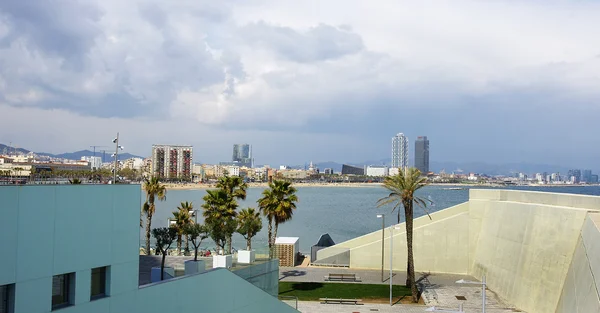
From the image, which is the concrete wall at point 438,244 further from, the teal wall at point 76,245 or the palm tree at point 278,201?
the teal wall at point 76,245

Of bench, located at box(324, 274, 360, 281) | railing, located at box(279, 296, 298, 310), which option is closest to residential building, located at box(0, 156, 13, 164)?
railing, located at box(279, 296, 298, 310)

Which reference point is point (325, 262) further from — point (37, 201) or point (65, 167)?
point (37, 201)

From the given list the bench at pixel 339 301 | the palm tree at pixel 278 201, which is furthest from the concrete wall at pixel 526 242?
the palm tree at pixel 278 201

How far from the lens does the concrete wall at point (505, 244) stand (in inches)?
1104

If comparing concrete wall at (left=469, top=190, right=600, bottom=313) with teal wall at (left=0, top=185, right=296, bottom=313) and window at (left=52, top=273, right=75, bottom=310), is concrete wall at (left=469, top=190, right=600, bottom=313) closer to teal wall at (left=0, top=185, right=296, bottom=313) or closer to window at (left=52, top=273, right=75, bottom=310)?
teal wall at (left=0, top=185, right=296, bottom=313)

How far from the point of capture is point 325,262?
4566cm

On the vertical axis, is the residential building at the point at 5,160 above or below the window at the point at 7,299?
above

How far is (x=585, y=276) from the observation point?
21.3 m

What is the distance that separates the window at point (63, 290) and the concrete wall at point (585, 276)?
50.9ft

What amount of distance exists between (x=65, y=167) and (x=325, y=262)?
113 feet

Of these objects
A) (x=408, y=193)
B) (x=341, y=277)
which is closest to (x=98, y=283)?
(x=408, y=193)

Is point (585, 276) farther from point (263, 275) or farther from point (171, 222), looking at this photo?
point (171, 222)

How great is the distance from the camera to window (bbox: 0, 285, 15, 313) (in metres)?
9.45

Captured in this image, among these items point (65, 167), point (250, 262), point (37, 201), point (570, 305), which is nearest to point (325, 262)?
point (570, 305)
